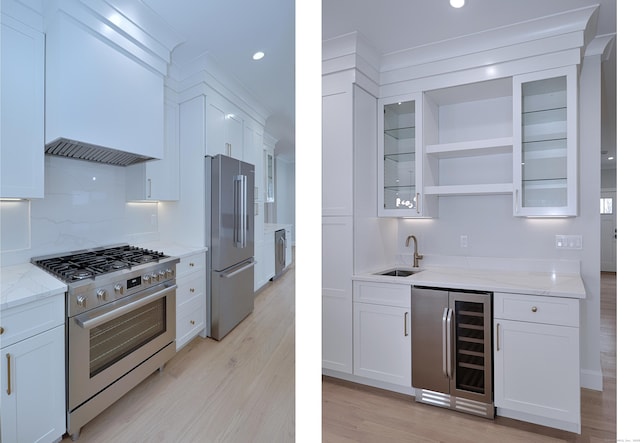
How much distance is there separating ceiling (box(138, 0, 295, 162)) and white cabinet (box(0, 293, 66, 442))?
0.47m

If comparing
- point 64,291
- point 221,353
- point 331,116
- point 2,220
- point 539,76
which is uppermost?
point 539,76

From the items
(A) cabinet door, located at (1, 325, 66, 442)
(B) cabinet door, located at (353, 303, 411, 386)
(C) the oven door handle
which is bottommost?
(B) cabinet door, located at (353, 303, 411, 386)

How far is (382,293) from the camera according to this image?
218 cm

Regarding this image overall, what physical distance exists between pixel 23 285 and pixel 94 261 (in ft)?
0.28

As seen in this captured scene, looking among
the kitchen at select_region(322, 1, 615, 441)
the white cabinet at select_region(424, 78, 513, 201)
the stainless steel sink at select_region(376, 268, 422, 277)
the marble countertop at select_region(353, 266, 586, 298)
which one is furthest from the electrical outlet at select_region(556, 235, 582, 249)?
the stainless steel sink at select_region(376, 268, 422, 277)

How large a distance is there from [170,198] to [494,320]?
1872mm

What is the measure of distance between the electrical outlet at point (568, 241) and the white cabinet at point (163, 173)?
2.46 m

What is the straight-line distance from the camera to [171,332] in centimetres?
64

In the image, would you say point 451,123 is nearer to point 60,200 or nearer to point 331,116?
point 331,116

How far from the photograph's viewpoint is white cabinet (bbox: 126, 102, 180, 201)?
57 centimetres

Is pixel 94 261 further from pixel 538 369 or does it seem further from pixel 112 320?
pixel 538 369

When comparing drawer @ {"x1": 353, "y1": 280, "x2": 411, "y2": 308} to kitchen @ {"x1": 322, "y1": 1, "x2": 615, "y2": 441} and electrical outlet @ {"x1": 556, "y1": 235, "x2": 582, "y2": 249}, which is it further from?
electrical outlet @ {"x1": 556, "y1": 235, "x2": 582, "y2": 249}

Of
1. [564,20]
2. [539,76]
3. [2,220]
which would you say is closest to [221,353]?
[2,220]

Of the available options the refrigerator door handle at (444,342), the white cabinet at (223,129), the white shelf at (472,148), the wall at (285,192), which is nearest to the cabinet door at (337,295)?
the refrigerator door handle at (444,342)
